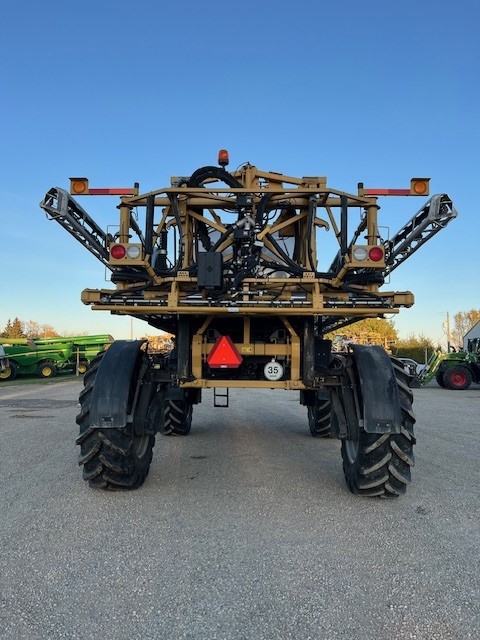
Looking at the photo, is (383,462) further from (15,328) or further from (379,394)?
(15,328)

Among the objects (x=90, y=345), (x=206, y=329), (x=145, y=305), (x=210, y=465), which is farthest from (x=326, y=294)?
(x=90, y=345)

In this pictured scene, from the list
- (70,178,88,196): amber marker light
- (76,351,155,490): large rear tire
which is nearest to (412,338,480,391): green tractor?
(76,351,155,490): large rear tire

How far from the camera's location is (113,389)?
5.28 m

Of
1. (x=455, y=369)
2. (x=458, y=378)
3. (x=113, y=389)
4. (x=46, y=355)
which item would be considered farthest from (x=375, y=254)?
(x=46, y=355)

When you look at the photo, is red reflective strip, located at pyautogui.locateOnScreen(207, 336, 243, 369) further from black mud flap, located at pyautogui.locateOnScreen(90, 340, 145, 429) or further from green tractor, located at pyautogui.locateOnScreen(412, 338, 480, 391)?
green tractor, located at pyautogui.locateOnScreen(412, 338, 480, 391)

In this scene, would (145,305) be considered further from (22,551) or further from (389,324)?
(389,324)

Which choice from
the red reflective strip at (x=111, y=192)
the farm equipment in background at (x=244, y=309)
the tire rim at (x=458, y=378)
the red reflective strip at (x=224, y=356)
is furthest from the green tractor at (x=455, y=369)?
the red reflective strip at (x=111, y=192)

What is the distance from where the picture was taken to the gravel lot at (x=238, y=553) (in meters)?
2.90

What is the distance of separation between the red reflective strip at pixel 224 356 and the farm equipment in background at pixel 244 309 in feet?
0.04

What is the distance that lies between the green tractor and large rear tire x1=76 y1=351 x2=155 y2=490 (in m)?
20.9

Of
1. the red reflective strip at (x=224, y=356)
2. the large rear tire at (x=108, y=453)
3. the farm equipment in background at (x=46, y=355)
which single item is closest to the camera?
the large rear tire at (x=108, y=453)

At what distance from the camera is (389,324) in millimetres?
62469

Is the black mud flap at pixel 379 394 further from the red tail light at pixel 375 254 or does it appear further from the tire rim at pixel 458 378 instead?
the tire rim at pixel 458 378

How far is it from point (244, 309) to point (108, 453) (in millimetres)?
1910
